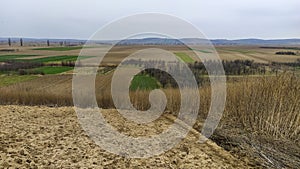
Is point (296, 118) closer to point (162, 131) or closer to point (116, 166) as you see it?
point (162, 131)

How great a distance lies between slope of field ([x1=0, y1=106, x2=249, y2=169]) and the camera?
4828mm

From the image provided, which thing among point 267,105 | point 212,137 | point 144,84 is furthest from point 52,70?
point 267,105

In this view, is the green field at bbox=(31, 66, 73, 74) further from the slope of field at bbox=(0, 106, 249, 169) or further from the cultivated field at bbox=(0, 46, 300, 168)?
the slope of field at bbox=(0, 106, 249, 169)

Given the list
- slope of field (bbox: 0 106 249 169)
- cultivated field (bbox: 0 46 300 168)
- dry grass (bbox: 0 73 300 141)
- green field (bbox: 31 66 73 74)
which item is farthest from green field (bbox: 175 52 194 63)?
green field (bbox: 31 66 73 74)

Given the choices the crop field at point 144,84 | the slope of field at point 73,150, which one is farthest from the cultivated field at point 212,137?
the crop field at point 144,84

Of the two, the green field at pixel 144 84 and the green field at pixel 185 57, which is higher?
the green field at pixel 185 57

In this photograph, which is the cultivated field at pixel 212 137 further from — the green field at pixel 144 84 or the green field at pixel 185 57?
the green field at pixel 185 57

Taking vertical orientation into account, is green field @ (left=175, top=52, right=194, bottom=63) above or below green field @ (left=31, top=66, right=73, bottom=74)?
above

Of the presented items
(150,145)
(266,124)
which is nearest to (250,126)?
(266,124)

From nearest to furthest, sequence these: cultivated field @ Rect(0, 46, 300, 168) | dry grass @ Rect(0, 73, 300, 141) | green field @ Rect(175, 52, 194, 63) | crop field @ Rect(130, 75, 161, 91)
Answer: cultivated field @ Rect(0, 46, 300, 168) < dry grass @ Rect(0, 73, 300, 141) < crop field @ Rect(130, 75, 161, 91) < green field @ Rect(175, 52, 194, 63)

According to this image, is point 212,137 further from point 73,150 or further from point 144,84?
point 144,84

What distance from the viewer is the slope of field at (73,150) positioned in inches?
190

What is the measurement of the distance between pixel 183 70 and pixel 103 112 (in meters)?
6.80

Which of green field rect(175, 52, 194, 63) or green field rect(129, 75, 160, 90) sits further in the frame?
green field rect(175, 52, 194, 63)
